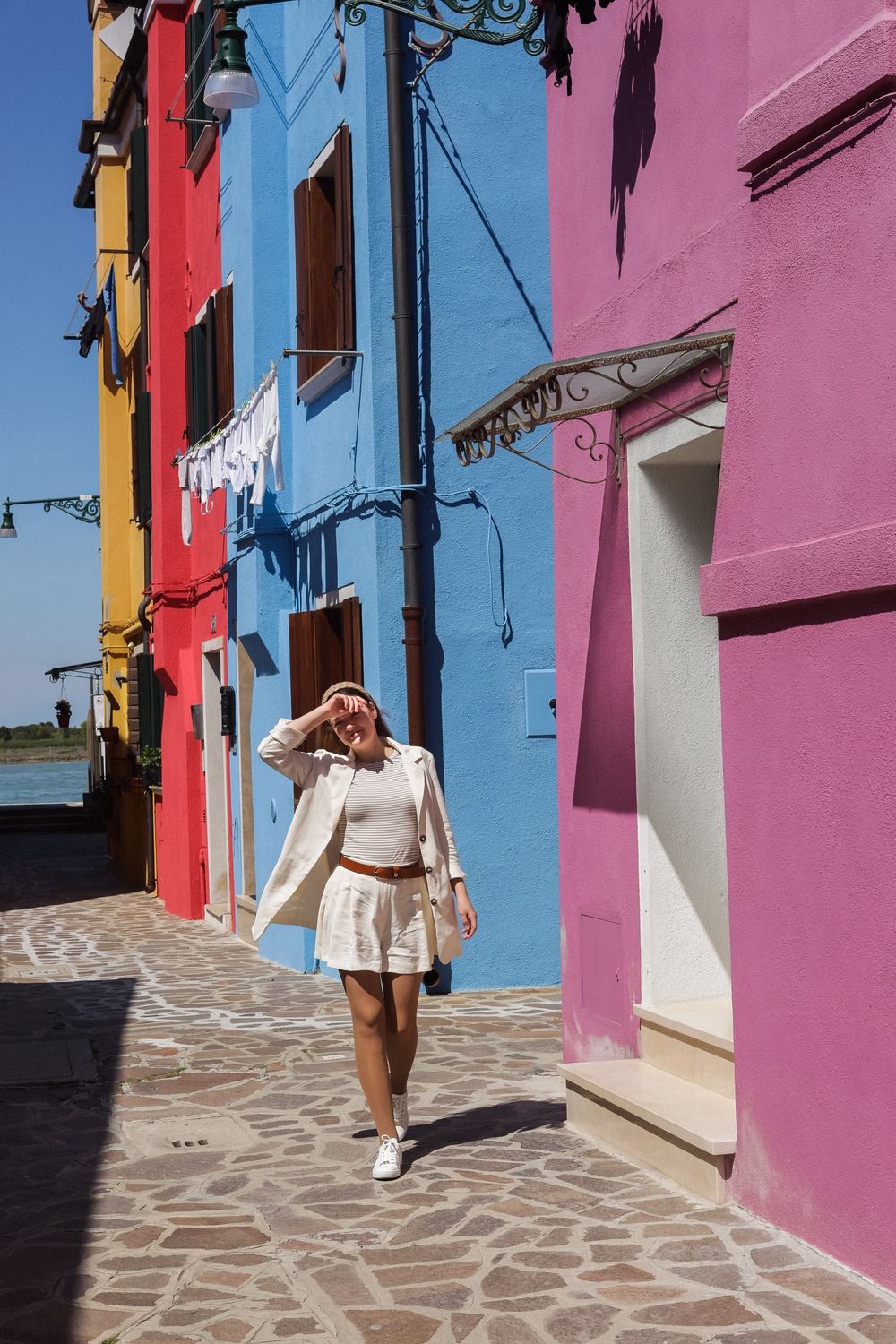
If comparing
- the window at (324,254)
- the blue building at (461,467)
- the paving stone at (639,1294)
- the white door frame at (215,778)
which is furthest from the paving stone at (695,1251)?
the white door frame at (215,778)

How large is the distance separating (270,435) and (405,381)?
134 cm

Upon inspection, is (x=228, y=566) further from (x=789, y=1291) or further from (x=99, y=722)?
(x=99, y=722)

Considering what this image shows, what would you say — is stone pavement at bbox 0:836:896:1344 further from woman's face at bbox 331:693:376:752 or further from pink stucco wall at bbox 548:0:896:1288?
woman's face at bbox 331:693:376:752

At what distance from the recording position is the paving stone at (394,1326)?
423 cm

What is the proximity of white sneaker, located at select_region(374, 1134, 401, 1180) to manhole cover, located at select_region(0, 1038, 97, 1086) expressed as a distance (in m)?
2.73

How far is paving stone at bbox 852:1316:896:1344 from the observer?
401cm

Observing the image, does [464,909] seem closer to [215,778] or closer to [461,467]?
[461,467]

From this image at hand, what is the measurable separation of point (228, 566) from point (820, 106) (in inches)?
418

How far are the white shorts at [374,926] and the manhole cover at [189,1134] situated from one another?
1252 mm

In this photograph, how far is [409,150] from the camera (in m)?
10.8

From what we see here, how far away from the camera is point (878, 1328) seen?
4.08 meters

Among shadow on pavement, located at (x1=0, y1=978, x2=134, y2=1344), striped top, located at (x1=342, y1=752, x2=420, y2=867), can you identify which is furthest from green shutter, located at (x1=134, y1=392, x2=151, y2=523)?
striped top, located at (x1=342, y1=752, x2=420, y2=867)

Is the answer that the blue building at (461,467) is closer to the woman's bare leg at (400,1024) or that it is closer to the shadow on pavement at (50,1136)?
the shadow on pavement at (50,1136)

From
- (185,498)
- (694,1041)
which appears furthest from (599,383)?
(185,498)
